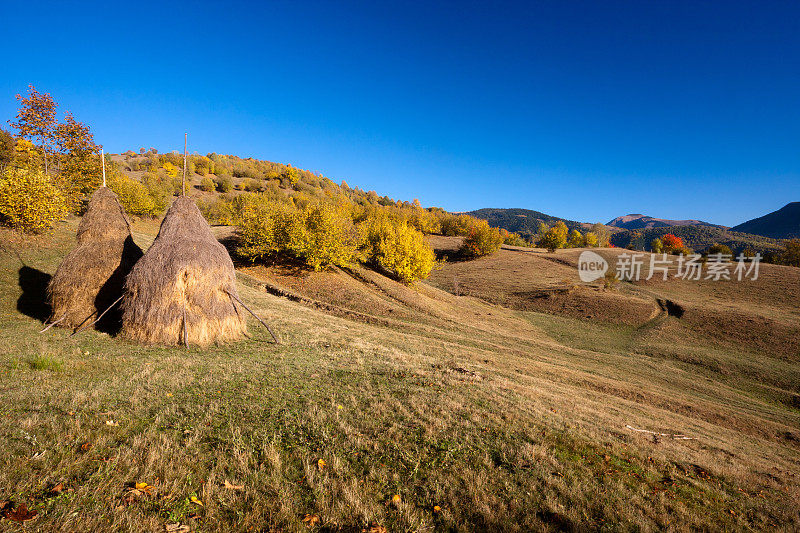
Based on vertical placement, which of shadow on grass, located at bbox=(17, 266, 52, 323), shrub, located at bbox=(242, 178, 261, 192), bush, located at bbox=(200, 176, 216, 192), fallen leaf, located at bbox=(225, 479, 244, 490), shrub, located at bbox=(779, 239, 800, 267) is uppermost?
shrub, located at bbox=(242, 178, 261, 192)

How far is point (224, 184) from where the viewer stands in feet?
270

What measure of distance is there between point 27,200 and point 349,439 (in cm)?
2501

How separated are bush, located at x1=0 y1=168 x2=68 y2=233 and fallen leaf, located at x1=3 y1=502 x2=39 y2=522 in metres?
23.5

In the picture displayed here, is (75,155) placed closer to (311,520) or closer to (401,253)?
(401,253)

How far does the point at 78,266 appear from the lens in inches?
472

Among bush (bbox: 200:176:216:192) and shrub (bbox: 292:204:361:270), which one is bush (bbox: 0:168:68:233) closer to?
shrub (bbox: 292:204:361:270)

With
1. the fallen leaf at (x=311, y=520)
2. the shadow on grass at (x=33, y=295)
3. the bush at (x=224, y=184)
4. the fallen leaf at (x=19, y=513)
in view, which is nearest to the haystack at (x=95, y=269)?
the shadow on grass at (x=33, y=295)

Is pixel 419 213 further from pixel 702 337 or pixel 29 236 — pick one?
pixel 29 236

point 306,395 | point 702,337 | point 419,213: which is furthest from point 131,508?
point 419,213

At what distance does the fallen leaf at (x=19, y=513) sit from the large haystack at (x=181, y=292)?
8.43 m

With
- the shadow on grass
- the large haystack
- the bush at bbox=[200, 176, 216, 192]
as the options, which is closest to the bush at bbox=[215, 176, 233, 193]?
the bush at bbox=[200, 176, 216, 192]

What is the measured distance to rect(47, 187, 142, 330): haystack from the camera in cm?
1167

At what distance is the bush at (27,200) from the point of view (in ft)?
57.0

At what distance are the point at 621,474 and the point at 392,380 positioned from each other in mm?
6356
